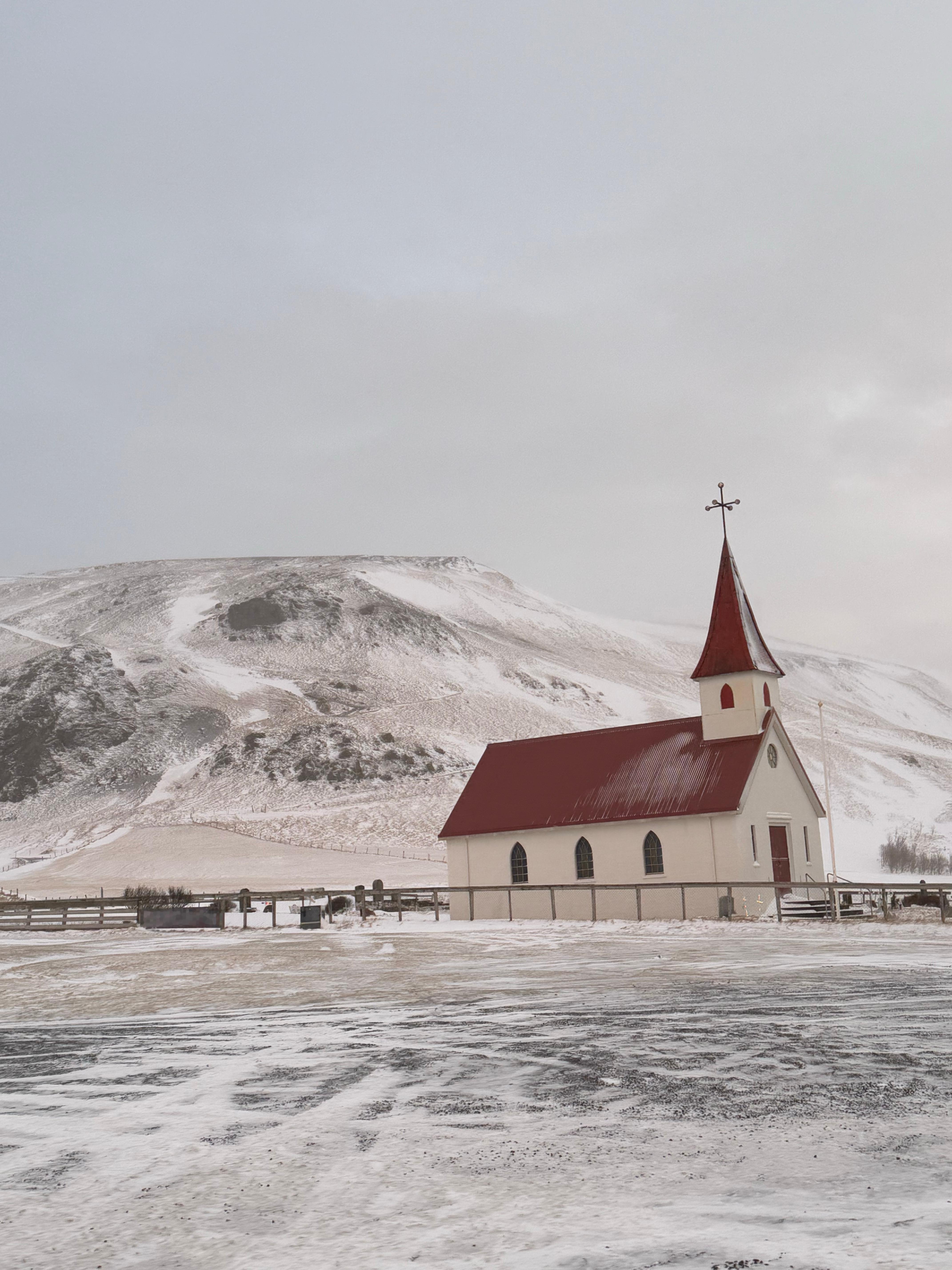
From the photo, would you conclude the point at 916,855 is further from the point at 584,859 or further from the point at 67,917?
the point at 67,917

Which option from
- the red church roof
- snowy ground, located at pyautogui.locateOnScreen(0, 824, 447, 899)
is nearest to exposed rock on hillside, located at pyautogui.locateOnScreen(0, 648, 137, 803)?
snowy ground, located at pyautogui.locateOnScreen(0, 824, 447, 899)

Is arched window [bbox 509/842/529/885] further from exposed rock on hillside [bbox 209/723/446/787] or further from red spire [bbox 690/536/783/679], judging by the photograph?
exposed rock on hillside [bbox 209/723/446/787]

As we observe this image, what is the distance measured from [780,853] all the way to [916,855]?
49.4 metres

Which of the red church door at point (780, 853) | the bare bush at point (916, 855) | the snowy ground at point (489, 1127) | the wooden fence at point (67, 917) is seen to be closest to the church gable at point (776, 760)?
the red church door at point (780, 853)

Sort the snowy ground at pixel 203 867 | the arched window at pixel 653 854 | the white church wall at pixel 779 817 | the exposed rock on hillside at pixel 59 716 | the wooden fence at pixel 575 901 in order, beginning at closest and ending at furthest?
the wooden fence at pixel 575 901
the white church wall at pixel 779 817
the arched window at pixel 653 854
the snowy ground at pixel 203 867
the exposed rock on hillside at pixel 59 716

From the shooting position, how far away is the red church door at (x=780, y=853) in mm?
43500

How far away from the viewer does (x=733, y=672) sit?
149 ft

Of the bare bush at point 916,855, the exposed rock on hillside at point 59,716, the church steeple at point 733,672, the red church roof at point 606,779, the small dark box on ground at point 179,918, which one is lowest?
the bare bush at point 916,855

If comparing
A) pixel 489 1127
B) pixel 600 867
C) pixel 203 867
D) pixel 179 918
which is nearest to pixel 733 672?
pixel 600 867

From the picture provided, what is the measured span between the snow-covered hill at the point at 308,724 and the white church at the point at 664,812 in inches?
1640

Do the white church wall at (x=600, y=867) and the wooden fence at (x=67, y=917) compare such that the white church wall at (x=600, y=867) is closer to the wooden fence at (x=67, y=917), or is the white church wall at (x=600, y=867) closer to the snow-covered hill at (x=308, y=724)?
the wooden fence at (x=67, y=917)

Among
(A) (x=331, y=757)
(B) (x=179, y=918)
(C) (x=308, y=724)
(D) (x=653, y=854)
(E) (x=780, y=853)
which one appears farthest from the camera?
(C) (x=308, y=724)

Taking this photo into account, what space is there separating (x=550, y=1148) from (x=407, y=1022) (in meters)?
6.79

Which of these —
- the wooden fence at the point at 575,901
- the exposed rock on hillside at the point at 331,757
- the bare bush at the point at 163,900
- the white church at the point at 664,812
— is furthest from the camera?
the exposed rock on hillside at the point at 331,757
